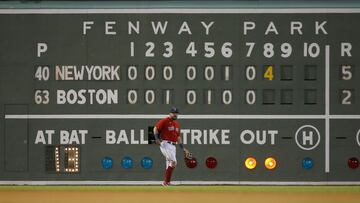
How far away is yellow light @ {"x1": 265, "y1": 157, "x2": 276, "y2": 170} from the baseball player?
1609mm

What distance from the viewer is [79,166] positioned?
874 inches

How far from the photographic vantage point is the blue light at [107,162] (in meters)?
22.1

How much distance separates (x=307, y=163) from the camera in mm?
22031

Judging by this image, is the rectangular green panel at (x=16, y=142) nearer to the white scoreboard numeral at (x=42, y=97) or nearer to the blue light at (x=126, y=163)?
the white scoreboard numeral at (x=42, y=97)

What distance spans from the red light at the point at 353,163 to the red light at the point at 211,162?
276cm

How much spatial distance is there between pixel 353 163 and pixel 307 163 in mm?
940

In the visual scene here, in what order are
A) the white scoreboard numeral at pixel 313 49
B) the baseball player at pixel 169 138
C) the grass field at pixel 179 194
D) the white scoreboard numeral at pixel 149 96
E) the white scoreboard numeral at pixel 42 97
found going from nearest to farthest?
the grass field at pixel 179 194 → the baseball player at pixel 169 138 → the white scoreboard numeral at pixel 313 49 → the white scoreboard numeral at pixel 149 96 → the white scoreboard numeral at pixel 42 97

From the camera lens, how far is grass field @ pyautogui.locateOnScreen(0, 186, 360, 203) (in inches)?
739

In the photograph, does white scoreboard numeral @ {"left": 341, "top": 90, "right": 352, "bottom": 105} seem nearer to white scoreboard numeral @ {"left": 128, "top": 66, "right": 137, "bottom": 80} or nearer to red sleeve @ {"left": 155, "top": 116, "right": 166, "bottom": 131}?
red sleeve @ {"left": 155, "top": 116, "right": 166, "bottom": 131}

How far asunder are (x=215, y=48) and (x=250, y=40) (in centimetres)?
73

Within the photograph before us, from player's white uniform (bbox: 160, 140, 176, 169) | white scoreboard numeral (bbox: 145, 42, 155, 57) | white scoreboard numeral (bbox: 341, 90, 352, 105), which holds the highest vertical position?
white scoreboard numeral (bbox: 145, 42, 155, 57)

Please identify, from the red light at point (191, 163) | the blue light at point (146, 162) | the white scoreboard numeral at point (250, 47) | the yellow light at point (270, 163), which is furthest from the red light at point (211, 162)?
the white scoreboard numeral at point (250, 47)

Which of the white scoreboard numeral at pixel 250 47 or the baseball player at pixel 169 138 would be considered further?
the white scoreboard numeral at pixel 250 47

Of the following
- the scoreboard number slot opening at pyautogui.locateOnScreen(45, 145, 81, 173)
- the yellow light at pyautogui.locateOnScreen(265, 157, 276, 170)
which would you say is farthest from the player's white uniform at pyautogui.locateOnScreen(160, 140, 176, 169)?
the yellow light at pyautogui.locateOnScreen(265, 157, 276, 170)
